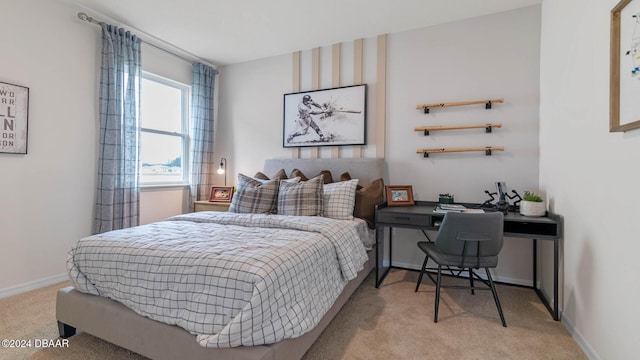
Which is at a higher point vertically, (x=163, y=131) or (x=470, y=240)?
(x=163, y=131)

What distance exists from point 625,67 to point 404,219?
5.22ft

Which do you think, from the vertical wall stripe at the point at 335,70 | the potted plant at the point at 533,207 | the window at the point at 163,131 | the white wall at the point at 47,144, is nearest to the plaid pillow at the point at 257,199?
the vertical wall stripe at the point at 335,70

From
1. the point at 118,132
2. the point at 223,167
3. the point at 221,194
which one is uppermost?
the point at 118,132

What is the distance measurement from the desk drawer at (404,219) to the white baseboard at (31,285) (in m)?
3.04

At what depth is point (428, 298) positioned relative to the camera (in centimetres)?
239

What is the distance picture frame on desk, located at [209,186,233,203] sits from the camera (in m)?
3.76

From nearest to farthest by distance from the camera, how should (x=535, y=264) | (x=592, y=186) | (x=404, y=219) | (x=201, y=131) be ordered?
(x=592, y=186)
(x=404, y=219)
(x=535, y=264)
(x=201, y=131)

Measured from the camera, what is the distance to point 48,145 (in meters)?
2.56

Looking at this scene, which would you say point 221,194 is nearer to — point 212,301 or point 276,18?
point 276,18

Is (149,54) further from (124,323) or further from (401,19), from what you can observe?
(124,323)

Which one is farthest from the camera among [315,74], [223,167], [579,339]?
[223,167]

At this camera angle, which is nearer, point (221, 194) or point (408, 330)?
point (408, 330)

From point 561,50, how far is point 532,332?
2005 millimetres

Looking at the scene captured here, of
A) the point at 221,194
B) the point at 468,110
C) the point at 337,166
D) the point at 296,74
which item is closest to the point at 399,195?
the point at 337,166
